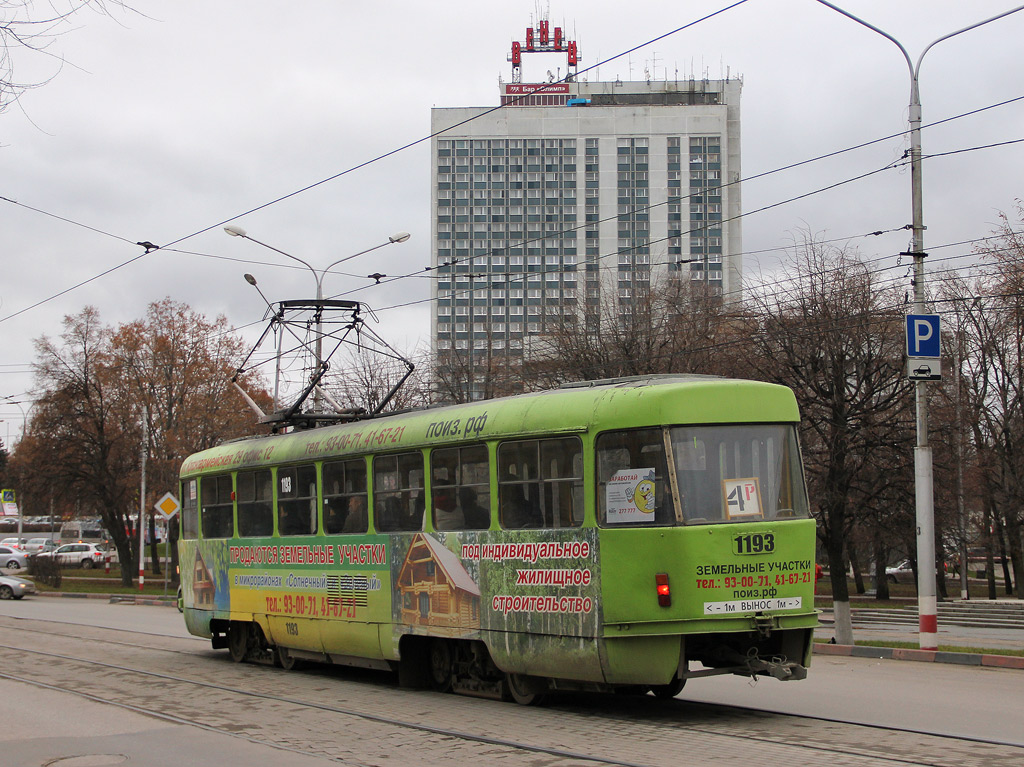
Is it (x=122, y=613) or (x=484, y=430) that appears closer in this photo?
(x=484, y=430)

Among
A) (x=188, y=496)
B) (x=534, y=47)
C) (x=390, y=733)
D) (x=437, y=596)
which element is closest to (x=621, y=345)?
(x=188, y=496)

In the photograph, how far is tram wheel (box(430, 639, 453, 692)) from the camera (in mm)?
11898

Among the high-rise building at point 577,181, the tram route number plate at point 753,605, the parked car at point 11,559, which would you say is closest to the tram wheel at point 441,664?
the tram route number plate at point 753,605

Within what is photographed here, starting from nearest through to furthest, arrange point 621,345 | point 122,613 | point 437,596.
A: 1. point 437,596
2. point 122,613
3. point 621,345

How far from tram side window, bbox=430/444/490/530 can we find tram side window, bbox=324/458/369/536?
1433 mm

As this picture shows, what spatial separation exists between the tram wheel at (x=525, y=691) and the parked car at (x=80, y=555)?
194 feet

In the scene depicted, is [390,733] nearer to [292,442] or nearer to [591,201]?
[292,442]

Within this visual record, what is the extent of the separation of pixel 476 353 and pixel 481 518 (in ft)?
125

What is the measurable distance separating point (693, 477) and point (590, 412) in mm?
1068

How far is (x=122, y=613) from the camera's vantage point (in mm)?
28969

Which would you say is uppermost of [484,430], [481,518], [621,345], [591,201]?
[591,201]

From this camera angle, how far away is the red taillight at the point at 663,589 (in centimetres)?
932

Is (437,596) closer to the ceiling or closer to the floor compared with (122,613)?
closer to the ceiling

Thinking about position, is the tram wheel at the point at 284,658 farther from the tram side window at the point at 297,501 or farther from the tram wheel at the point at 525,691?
the tram wheel at the point at 525,691
